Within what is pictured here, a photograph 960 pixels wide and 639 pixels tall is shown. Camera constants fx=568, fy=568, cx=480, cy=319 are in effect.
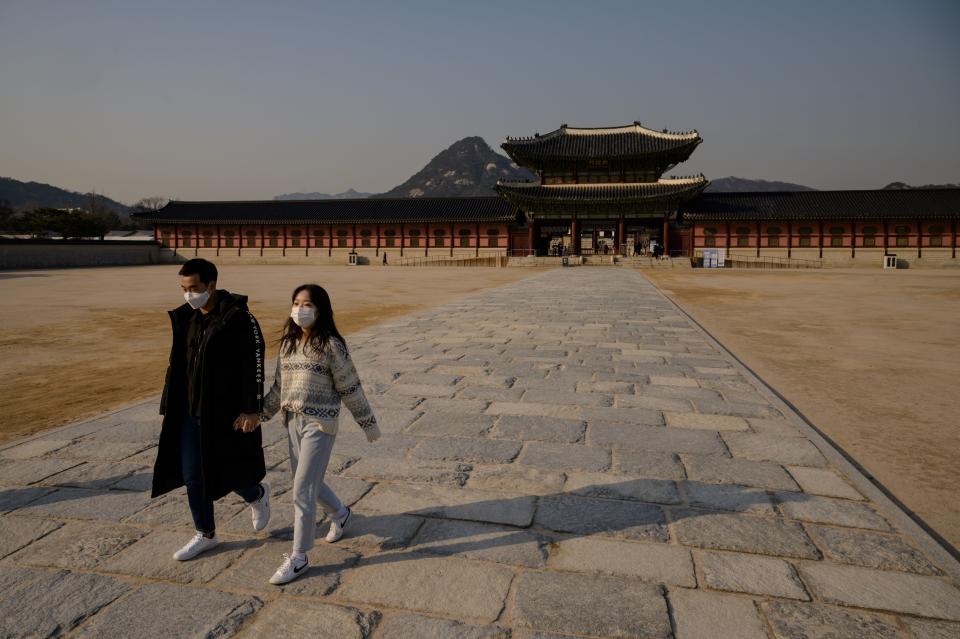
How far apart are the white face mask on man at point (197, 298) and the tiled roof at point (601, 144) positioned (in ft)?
122

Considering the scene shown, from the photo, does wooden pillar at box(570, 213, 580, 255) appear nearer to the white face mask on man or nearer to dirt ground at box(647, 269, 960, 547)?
dirt ground at box(647, 269, 960, 547)

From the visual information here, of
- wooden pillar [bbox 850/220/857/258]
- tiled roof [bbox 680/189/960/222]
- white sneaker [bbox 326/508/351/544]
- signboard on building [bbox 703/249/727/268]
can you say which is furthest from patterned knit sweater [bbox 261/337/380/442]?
wooden pillar [bbox 850/220/857/258]

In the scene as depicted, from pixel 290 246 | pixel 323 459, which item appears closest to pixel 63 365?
pixel 323 459

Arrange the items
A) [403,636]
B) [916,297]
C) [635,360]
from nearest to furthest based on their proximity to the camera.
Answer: [403,636]
[635,360]
[916,297]

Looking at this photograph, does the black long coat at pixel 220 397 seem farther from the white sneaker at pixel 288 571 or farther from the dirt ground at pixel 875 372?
the dirt ground at pixel 875 372

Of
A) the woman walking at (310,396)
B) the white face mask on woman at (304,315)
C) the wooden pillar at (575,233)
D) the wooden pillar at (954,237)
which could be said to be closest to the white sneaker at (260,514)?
the woman walking at (310,396)

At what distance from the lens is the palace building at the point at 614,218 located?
3553 centimetres

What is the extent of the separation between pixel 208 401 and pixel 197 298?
1.57 ft

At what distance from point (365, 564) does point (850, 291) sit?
2002cm

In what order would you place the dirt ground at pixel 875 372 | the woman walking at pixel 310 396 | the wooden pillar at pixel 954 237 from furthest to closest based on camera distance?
1. the wooden pillar at pixel 954 237
2. the dirt ground at pixel 875 372
3. the woman walking at pixel 310 396

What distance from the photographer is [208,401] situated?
2600 mm

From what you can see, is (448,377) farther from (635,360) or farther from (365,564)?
(365,564)

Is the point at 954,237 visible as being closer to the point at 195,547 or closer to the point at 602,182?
the point at 602,182

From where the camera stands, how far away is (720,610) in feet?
7.25
